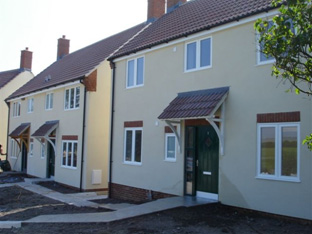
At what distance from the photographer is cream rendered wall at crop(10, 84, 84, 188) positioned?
1859 centimetres

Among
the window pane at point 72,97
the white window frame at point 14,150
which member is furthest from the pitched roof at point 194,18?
the white window frame at point 14,150

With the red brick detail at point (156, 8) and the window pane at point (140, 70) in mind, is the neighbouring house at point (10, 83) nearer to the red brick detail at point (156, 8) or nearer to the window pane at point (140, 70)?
the red brick detail at point (156, 8)

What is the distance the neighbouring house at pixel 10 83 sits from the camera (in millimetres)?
34656

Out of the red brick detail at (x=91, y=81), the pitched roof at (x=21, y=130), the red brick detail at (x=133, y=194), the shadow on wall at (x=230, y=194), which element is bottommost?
the red brick detail at (x=133, y=194)

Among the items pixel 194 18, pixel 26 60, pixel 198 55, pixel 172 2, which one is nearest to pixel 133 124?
pixel 198 55

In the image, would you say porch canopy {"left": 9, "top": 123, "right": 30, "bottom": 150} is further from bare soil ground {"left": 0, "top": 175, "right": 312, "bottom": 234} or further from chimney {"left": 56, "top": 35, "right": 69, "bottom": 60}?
bare soil ground {"left": 0, "top": 175, "right": 312, "bottom": 234}

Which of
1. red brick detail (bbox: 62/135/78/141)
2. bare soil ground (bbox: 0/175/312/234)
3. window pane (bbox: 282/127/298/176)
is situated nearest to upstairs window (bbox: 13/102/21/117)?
red brick detail (bbox: 62/135/78/141)

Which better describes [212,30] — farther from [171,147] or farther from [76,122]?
[76,122]

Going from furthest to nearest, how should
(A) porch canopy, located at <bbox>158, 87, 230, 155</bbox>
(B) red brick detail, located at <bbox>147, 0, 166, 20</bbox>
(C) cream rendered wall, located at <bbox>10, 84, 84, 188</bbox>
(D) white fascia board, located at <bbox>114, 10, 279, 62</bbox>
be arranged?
(B) red brick detail, located at <bbox>147, 0, 166, 20</bbox> < (C) cream rendered wall, located at <bbox>10, 84, 84, 188</bbox> < (A) porch canopy, located at <bbox>158, 87, 230, 155</bbox> < (D) white fascia board, located at <bbox>114, 10, 279, 62</bbox>

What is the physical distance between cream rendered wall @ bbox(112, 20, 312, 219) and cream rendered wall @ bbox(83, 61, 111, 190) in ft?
12.4

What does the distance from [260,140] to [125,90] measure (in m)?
7.16

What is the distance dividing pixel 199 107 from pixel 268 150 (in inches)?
92.2

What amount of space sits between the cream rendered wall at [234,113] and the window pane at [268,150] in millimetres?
220

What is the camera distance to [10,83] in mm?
35312
